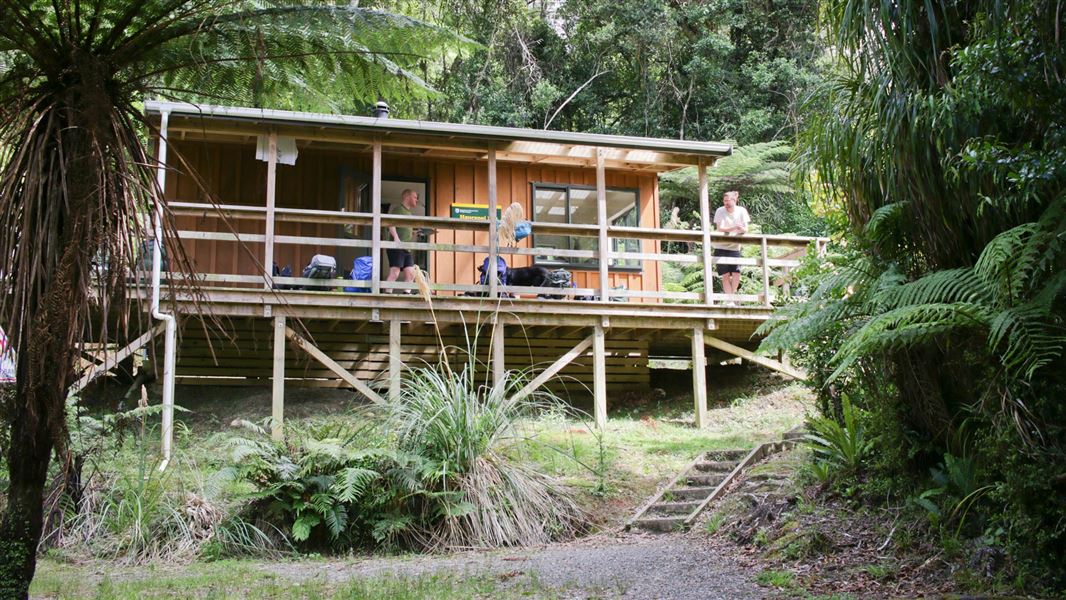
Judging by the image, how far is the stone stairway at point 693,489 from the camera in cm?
771

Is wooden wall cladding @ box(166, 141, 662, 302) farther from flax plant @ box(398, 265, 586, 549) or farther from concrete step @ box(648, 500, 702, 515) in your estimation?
concrete step @ box(648, 500, 702, 515)

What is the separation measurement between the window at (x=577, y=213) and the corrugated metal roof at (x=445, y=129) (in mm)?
1949

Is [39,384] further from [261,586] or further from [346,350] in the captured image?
[346,350]

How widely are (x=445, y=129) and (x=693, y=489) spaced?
5.86 meters

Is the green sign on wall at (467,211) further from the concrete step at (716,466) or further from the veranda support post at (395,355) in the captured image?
the concrete step at (716,466)

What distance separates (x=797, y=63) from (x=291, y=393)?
18.3 m

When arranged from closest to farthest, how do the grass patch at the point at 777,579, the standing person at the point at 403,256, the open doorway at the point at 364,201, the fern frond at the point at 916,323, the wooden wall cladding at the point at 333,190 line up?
the fern frond at the point at 916,323 → the grass patch at the point at 777,579 → the standing person at the point at 403,256 → the wooden wall cladding at the point at 333,190 → the open doorway at the point at 364,201

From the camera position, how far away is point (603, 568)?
6.03 meters

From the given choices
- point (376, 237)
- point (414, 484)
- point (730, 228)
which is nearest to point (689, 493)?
point (414, 484)

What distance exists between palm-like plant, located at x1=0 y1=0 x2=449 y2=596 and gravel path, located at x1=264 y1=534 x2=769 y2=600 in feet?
9.51

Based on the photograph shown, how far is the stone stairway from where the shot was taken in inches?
→ 304

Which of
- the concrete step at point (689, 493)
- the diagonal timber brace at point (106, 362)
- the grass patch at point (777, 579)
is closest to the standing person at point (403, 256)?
the diagonal timber brace at point (106, 362)

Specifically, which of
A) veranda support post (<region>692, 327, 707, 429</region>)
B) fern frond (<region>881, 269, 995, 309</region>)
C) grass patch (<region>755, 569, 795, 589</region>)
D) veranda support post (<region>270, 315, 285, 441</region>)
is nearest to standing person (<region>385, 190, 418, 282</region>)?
veranda support post (<region>270, 315, 285, 441</region>)

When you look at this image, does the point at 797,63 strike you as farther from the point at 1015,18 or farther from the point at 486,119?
the point at 1015,18
